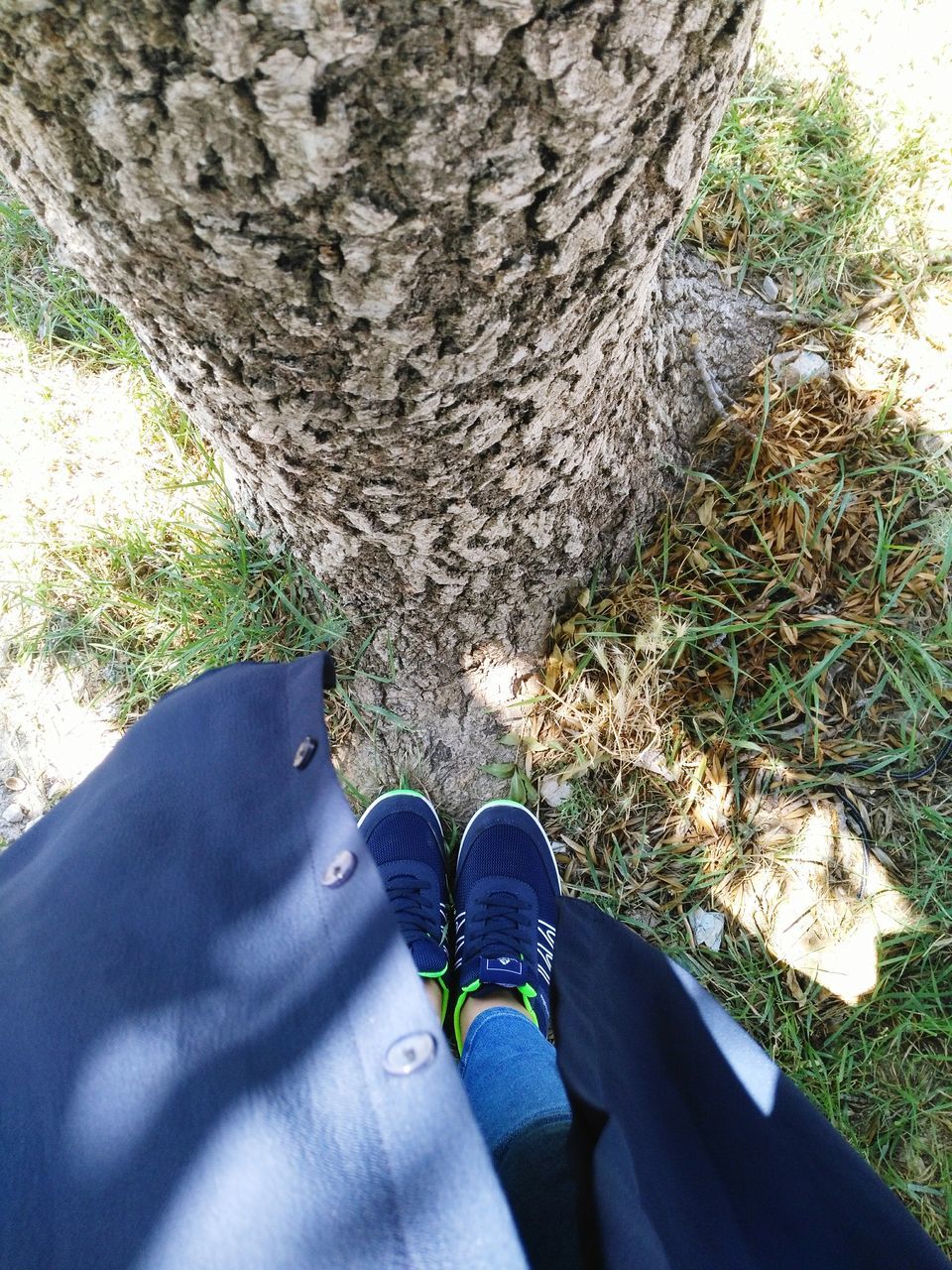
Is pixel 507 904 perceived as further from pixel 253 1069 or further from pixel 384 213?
pixel 384 213

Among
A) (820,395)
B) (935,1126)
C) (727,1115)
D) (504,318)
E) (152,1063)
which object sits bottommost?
(935,1126)

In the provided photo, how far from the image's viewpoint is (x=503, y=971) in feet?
5.92

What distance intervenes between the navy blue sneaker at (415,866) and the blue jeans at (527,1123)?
0.18 metres

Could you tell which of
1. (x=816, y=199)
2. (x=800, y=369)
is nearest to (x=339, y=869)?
(x=800, y=369)

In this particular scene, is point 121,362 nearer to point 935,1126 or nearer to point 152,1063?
point 152,1063

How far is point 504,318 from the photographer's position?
911 millimetres

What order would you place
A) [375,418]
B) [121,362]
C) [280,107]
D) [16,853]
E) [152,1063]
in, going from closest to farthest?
[280,107]
[152,1063]
[375,418]
[16,853]
[121,362]

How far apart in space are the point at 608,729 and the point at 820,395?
2.91ft

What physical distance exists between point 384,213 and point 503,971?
5.27 ft

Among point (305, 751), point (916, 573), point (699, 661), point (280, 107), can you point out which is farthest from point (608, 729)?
point (280, 107)

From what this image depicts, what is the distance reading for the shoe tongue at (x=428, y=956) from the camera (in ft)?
6.00

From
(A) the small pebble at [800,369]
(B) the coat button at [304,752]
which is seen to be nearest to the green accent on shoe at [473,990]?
(B) the coat button at [304,752]

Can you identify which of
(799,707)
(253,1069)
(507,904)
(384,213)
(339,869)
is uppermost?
(384,213)

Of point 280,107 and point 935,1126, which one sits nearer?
point 280,107
